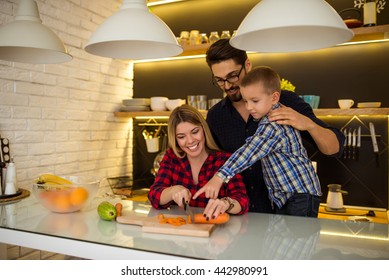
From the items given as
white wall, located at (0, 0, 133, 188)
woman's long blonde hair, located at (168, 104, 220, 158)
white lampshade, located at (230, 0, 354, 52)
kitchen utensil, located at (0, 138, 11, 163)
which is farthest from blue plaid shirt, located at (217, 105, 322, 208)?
white wall, located at (0, 0, 133, 188)

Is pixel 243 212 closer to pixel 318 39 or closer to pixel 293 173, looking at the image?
pixel 293 173

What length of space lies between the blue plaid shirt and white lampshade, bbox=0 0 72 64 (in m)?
0.98

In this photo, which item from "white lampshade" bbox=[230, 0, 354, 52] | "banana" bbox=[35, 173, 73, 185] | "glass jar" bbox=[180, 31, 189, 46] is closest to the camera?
"white lampshade" bbox=[230, 0, 354, 52]

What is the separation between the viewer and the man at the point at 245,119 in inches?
65.6

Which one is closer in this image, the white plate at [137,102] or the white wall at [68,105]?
the white wall at [68,105]

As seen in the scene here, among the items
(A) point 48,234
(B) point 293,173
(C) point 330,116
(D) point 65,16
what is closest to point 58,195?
(A) point 48,234

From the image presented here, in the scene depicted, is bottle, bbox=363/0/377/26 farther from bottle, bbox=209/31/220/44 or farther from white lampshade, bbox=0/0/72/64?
white lampshade, bbox=0/0/72/64

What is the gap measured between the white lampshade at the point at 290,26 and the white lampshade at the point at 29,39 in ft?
2.76

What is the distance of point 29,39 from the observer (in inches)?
58.1

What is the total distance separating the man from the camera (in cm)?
167

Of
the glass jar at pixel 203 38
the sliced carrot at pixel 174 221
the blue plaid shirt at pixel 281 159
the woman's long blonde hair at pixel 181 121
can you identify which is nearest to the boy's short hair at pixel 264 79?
the blue plaid shirt at pixel 281 159

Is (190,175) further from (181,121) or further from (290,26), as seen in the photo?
(290,26)

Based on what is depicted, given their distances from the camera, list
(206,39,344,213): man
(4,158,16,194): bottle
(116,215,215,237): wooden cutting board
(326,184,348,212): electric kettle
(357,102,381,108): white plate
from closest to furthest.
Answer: (116,215,215,237): wooden cutting board, (206,39,344,213): man, (4,158,16,194): bottle, (357,102,381,108): white plate, (326,184,348,212): electric kettle

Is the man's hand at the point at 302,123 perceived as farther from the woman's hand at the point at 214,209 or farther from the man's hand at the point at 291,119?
the woman's hand at the point at 214,209
